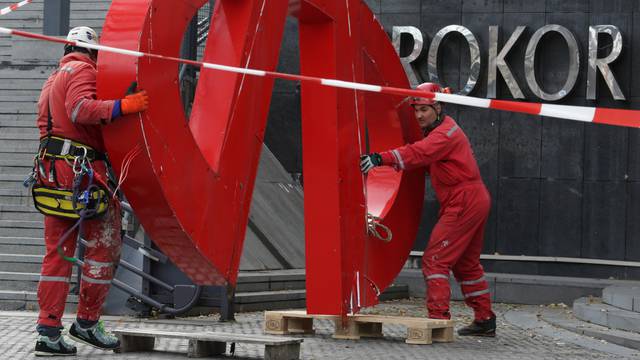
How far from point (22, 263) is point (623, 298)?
5.58 metres

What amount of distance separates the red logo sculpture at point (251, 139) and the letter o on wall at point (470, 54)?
14.0ft

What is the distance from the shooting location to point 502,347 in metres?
9.07

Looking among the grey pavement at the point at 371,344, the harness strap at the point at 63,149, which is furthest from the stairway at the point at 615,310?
the harness strap at the point at 63,149

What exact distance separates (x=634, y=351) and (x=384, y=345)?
1885mm

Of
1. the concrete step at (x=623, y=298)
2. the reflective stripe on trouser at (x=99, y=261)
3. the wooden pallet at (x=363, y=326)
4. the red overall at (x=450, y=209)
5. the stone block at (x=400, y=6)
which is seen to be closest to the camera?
the reflective stripe on trouser at (x=99, y=261)

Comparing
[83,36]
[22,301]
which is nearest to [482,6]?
[22,301]

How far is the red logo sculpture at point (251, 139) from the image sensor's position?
6.92m

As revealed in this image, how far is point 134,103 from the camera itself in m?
6.75

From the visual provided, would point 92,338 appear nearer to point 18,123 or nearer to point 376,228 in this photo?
point 376,228

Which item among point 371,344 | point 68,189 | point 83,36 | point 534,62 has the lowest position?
point 371,344

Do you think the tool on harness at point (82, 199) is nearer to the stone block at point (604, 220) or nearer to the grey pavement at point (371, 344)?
the grey pavement at point (371, 344)

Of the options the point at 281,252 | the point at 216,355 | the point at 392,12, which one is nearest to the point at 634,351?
the point at 216,355

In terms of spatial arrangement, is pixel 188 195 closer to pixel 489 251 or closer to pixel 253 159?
pixel 253 159

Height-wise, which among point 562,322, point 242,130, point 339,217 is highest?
point 242,130
